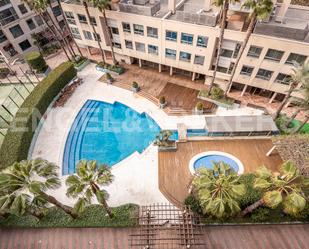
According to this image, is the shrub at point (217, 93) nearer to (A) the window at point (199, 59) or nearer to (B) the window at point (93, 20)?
(A) the window at point (199, 59)

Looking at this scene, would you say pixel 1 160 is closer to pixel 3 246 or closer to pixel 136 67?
pixel 3 246

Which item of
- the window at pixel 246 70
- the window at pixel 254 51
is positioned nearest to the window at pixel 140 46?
the window at pixel 246 70

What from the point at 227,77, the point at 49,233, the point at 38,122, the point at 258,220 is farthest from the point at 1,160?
the point at 227,77

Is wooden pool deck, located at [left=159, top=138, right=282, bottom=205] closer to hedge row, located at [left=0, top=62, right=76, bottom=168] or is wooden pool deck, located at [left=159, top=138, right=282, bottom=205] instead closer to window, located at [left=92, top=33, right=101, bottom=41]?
hedge row, located at [left=0, top=62, right=76, bottom=168]

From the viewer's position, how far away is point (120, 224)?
19.7 m

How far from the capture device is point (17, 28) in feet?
132

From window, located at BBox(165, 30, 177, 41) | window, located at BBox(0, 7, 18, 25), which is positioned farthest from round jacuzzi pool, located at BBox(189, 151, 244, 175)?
window, located at BBox(0, 7, 18, 25)

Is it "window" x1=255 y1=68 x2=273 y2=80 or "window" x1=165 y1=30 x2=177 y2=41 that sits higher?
"window" x1=165 y1=30 x2=177 y2=41

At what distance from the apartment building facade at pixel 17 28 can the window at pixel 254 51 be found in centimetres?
3653

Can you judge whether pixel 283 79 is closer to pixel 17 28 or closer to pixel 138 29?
pixel 138 29

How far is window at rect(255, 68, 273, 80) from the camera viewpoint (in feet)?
90.4

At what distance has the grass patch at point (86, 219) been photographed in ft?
65.0

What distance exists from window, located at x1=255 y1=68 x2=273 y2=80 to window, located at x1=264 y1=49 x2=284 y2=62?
6.31 ft

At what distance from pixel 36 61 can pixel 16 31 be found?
10.9m
